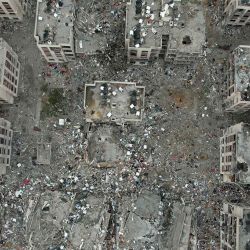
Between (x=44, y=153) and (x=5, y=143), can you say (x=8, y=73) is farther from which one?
(x=44, y=153)

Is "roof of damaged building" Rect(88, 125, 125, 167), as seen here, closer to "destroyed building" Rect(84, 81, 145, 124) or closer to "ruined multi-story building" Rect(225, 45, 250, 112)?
"destroyed building" Rect(84, 81, 145, 124)

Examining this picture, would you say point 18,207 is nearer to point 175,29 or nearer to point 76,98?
point 76,98

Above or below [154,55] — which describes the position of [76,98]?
below

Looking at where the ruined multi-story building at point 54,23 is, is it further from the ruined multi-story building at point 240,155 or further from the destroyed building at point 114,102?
the ruined multi-story building at point 240,155

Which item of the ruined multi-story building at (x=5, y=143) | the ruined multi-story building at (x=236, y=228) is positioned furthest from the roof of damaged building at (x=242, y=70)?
the ruined multi-story building at (x=5, y=143)

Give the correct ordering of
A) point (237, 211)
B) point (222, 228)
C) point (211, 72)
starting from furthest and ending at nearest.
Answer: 1. point (211, 72)
2. point (222, 228)
3. point (237, 211)

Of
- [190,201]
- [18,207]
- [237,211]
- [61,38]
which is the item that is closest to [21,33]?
[61,38]
